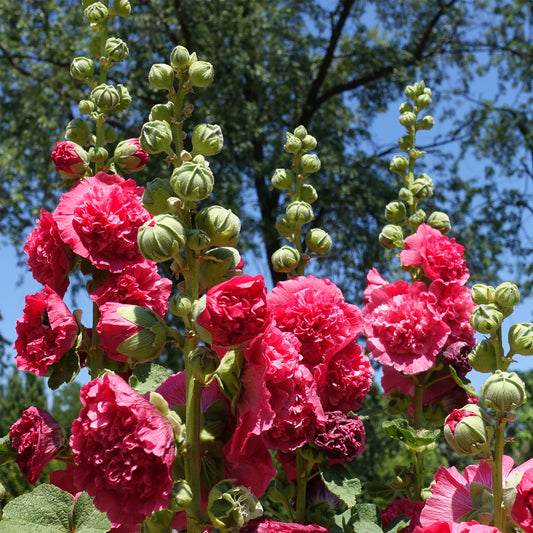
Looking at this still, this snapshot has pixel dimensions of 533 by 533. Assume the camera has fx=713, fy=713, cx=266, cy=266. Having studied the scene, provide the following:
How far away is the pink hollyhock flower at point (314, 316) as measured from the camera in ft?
3.82

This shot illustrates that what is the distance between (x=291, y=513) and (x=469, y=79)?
825cm

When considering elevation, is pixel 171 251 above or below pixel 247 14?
below

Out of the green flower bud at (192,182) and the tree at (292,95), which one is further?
the tree at (292,95)

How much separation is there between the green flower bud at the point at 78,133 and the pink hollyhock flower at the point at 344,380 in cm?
69

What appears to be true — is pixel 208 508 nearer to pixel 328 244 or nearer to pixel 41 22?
pixel 328 244

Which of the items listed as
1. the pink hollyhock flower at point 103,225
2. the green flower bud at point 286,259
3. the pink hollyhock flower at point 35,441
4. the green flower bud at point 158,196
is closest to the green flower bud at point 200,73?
the green flower bud at point 158,196

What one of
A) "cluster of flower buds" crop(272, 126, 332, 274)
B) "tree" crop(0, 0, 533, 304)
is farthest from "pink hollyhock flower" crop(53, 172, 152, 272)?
"tree" crop(0, 0, 533, 304)

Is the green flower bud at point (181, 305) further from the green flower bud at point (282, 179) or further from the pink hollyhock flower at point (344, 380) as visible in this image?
the green flower bud at point (282, 179)

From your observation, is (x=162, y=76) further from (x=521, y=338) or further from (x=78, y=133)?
(x=521, y=338)

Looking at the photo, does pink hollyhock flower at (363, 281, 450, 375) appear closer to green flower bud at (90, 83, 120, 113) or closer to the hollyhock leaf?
the hollyhock leaf

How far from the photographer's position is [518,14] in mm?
8109

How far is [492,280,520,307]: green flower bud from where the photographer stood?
934 millimetres

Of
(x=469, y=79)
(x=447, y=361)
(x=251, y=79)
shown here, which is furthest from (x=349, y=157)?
(x=447, y=361)

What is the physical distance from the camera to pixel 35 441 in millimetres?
1140
